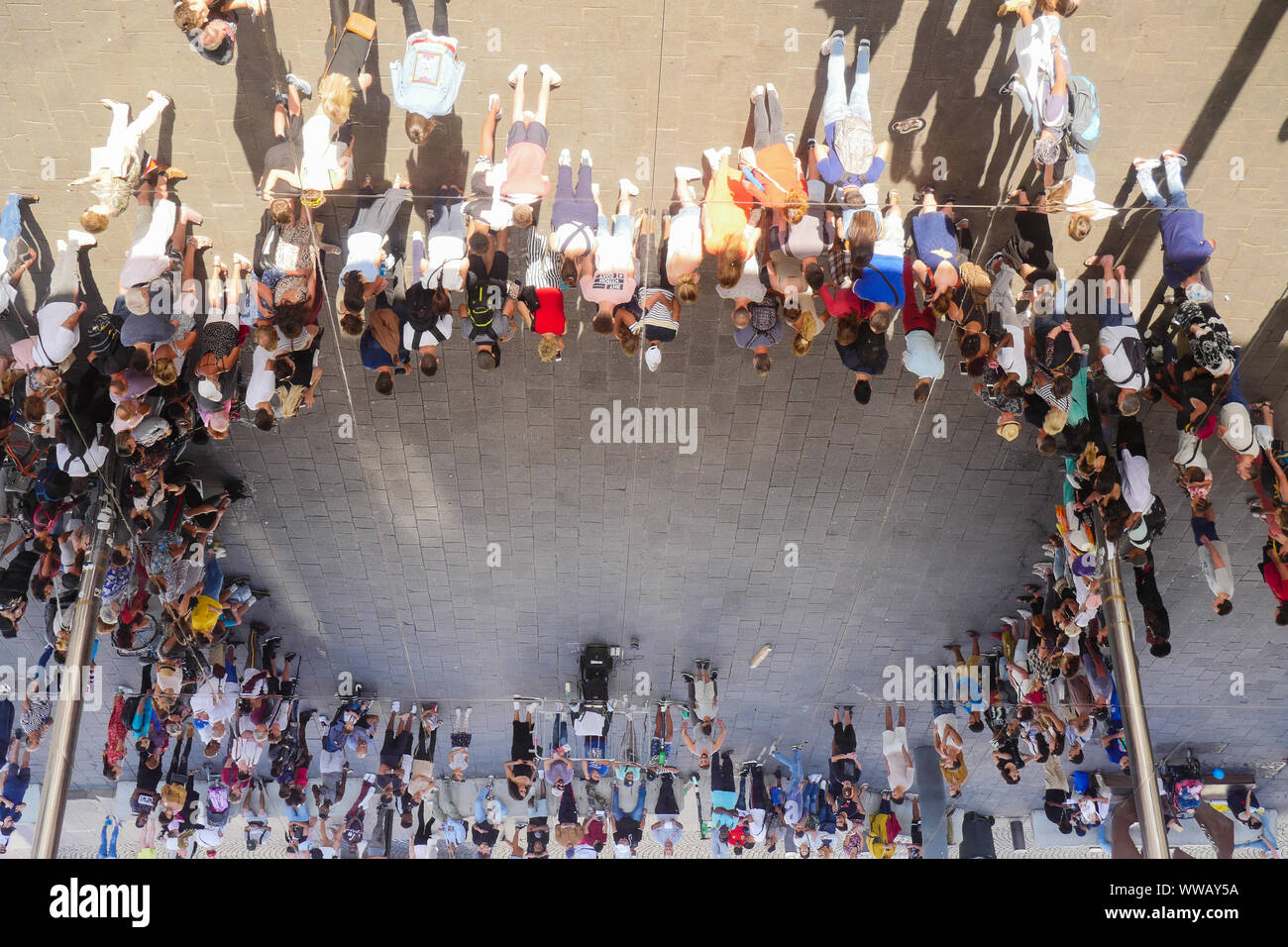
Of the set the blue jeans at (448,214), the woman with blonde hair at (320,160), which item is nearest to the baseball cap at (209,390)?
the woman with blonde hair at (320,160)

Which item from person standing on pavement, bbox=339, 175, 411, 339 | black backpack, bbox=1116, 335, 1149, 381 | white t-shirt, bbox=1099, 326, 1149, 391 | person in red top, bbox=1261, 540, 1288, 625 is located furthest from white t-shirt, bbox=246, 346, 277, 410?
person in red top, bbox=1261, 540, 1288, 625

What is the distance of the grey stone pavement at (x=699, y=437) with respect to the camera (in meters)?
7.77

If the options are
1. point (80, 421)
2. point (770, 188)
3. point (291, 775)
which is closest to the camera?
point (770, 188)

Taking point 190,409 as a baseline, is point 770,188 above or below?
above

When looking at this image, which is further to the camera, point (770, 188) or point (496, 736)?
point (496, 736)

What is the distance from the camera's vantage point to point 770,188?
305 inches

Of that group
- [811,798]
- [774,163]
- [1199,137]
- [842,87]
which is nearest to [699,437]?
[774,163]

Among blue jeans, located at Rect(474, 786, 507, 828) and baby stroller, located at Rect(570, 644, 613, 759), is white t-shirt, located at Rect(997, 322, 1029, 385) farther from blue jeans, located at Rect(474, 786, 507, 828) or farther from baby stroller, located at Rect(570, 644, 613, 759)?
blue jeans, located at Rect(474, 786, 507, 828)

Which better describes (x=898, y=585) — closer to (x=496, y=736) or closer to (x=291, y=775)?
(x=496, y=736)

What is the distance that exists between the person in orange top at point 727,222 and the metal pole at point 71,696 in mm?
6176

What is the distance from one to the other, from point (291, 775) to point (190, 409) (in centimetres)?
691

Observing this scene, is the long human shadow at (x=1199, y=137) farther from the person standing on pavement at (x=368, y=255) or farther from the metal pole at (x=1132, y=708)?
the person standing on pavement at (x=368, y=255)

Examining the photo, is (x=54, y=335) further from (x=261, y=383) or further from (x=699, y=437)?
(x=699, y=437)

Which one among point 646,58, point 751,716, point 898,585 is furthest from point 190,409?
point 751,716
